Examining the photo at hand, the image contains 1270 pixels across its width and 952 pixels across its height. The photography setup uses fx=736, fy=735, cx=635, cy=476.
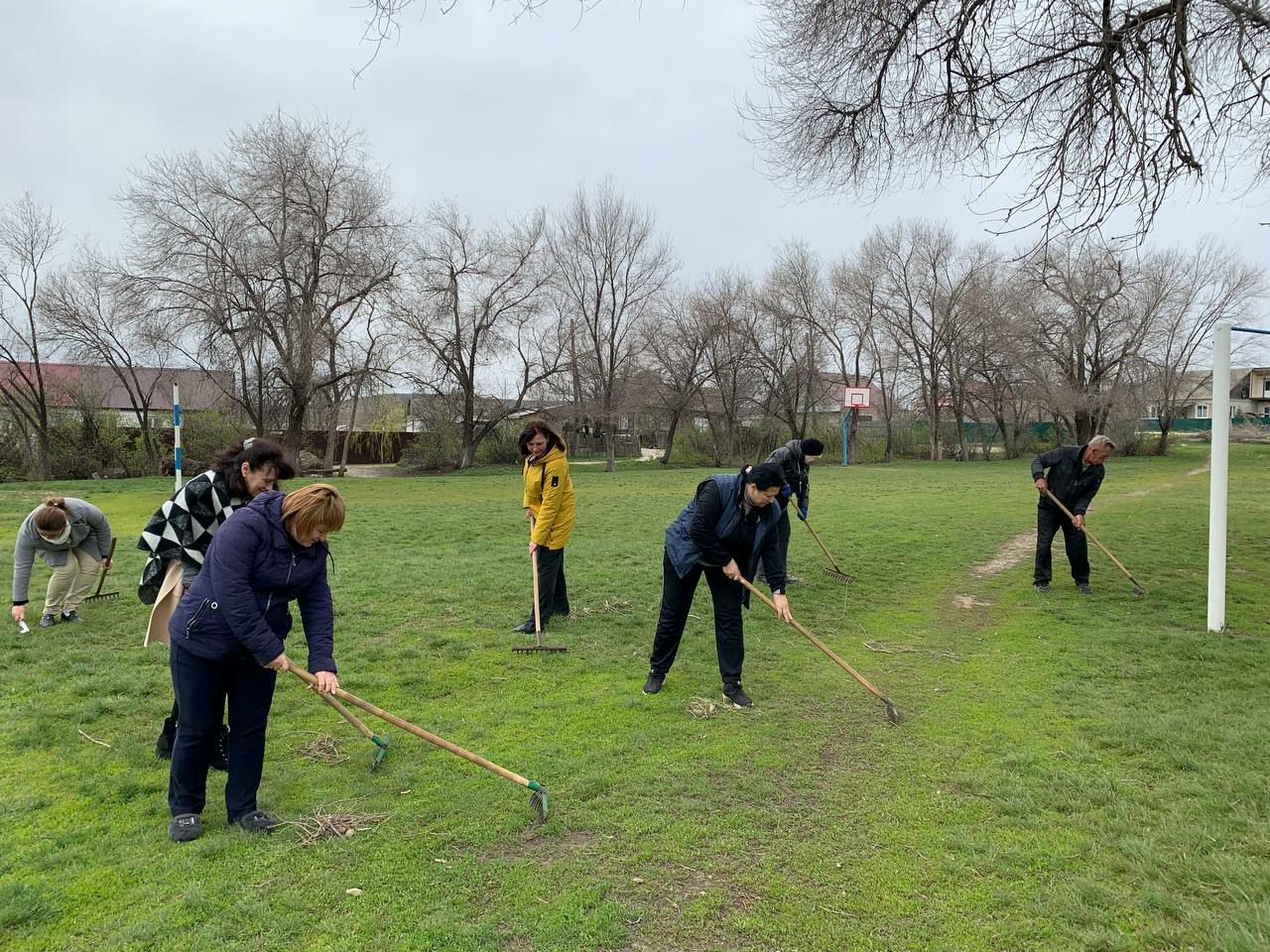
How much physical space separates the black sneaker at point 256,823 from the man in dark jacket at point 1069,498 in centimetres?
791

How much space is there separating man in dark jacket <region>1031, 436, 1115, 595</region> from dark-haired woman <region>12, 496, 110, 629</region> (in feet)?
31.9

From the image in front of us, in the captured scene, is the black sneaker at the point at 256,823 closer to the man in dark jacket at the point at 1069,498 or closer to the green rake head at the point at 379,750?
the green rake head at the point at 379,750

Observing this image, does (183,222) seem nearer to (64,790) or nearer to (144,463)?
(144,463)

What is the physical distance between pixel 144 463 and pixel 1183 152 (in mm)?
34401

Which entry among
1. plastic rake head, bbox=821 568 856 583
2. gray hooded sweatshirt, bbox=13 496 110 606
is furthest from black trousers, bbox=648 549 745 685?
gray hooded sweatshirt, bbox=13 496 110 606

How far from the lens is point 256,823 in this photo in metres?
3.41

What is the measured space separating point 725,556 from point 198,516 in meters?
3.15

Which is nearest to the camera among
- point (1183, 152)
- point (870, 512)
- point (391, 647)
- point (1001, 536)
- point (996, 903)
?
point (996, 903)

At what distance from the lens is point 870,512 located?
52.1ft

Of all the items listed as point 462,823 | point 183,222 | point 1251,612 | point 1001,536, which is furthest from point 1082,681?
point 183,222

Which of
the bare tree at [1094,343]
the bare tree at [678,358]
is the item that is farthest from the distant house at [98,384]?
the bare tree at [1094,343]

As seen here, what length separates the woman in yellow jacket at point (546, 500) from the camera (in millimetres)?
6844

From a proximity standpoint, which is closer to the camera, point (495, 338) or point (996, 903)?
point (996, 903)

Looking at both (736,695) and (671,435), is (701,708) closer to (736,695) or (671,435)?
(736,695)
